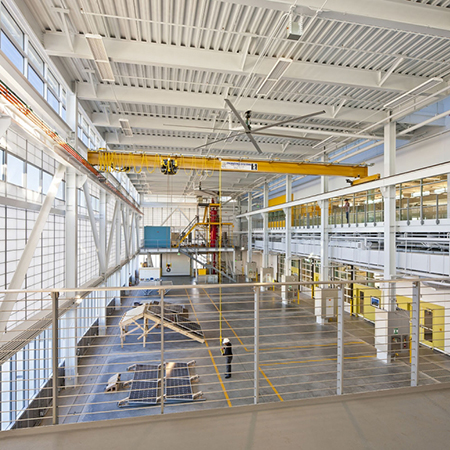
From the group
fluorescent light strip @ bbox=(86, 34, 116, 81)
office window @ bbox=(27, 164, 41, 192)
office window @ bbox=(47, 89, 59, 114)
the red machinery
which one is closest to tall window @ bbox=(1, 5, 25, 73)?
fluorescent light strip @ bbox=(86, 34, 116, 81)

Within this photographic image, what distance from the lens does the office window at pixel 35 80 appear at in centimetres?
593

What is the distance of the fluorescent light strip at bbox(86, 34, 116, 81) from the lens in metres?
5.04

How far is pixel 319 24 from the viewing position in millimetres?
5762

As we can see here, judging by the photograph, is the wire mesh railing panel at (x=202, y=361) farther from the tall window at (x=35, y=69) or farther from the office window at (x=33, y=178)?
the tall window at (x=35, y=69)

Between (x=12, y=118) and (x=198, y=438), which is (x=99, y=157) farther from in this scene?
(x=198, y=438)

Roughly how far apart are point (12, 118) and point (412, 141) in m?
11.5

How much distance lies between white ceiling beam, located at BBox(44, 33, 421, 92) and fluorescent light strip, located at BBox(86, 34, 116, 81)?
0.41 meters

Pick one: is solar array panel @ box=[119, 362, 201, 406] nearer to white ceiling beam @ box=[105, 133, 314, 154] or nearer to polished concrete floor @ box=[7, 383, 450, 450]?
polished concrete floor @ box=[7, 383, 450, 450]

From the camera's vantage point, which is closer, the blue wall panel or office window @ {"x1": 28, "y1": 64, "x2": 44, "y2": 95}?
office window @ {"x1": 28, "y1": 64, "x2": 44, "y2": 95}

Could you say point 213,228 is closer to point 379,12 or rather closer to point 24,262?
point 24,262

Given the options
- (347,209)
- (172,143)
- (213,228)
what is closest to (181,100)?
(172,143)

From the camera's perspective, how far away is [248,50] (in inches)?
252

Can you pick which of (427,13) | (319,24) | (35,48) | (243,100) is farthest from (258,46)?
(35,48)

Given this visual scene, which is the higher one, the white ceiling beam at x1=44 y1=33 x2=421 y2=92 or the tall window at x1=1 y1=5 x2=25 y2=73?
the white ceiling beam at x1=44 y1=33 x2=421 y2=92
